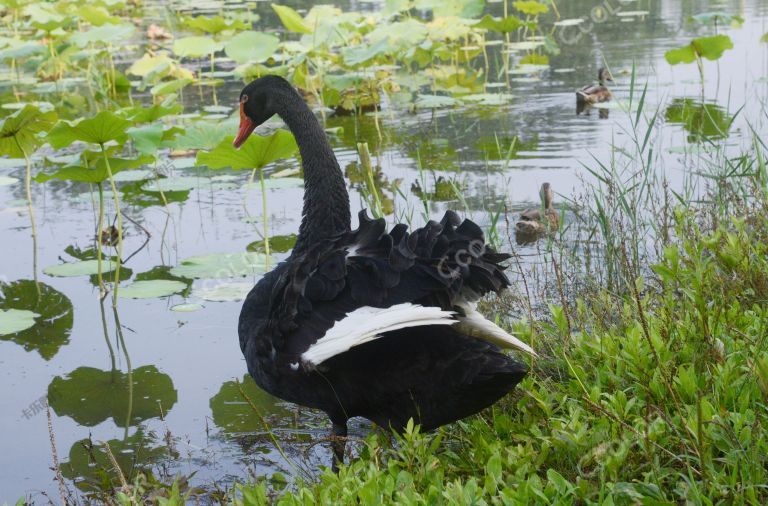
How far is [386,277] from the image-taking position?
2.41 meters

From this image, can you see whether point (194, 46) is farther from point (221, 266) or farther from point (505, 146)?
point (221, 266)

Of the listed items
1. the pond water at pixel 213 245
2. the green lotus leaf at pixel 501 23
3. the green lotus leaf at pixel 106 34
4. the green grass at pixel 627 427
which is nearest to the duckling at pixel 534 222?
the pond water at pixel 213 245

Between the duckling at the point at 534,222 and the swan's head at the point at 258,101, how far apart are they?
1521mm

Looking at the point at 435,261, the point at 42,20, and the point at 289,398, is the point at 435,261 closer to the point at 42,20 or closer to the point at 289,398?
the point at 289,398

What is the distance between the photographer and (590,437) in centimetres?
215

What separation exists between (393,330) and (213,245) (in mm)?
2946

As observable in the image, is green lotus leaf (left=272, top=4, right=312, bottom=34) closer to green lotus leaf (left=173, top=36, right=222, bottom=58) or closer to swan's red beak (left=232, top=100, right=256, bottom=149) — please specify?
green lotus leaf (left=173, top=36, right=222, bottom=58)

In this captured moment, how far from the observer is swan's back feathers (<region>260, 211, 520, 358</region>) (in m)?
2.42

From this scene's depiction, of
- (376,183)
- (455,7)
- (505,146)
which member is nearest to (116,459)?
(376,183)

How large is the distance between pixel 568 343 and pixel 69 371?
214 centimetres

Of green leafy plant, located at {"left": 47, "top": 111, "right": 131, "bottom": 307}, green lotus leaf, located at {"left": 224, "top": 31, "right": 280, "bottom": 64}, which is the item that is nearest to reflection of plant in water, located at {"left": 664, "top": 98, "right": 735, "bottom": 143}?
green lotus leaf, located at {"left": 224, "top": 31, "right": 280, "bottom": 64}

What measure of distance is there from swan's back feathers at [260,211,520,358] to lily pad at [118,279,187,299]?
1.87 metres

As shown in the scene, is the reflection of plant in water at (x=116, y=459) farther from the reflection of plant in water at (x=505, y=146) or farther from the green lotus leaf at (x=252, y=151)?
the reflection of plant in water at (x=505, y=146)

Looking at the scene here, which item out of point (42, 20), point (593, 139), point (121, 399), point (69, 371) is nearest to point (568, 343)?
point (121, 399)
